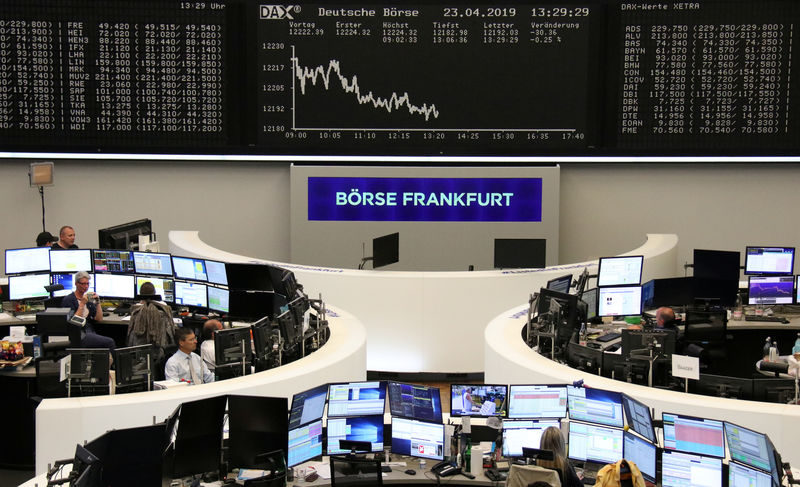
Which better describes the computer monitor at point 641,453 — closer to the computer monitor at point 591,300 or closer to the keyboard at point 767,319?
the computer monitor at point 591,300

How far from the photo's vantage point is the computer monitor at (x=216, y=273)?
9758 mm

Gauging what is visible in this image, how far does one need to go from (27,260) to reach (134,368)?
12.6 feet

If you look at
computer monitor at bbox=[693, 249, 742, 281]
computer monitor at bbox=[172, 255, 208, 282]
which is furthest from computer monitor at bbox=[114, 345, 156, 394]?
computer monitor at bbox=[693, 249, 742, 281]

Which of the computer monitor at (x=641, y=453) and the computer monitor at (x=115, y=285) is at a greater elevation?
the computer monitor at (x=115, y=285)

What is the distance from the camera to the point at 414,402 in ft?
22.5

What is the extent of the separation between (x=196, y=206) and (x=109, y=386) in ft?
18.5

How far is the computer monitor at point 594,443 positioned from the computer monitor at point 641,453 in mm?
45

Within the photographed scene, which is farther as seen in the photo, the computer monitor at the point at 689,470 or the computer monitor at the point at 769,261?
the computer monitor at the point at 769,261

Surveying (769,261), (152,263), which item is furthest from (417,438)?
(769,261)

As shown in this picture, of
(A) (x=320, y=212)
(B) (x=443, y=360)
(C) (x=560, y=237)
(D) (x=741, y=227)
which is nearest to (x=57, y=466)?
(B) (x=443, y=360)

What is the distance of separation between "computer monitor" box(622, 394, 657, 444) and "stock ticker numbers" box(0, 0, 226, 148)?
7.17 metres

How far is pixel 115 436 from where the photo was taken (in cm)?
588

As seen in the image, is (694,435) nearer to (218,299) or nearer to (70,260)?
(218,299)

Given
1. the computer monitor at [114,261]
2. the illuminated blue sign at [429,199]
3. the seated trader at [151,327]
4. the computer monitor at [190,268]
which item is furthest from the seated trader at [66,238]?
the illuminated blue sign at [429,199]
